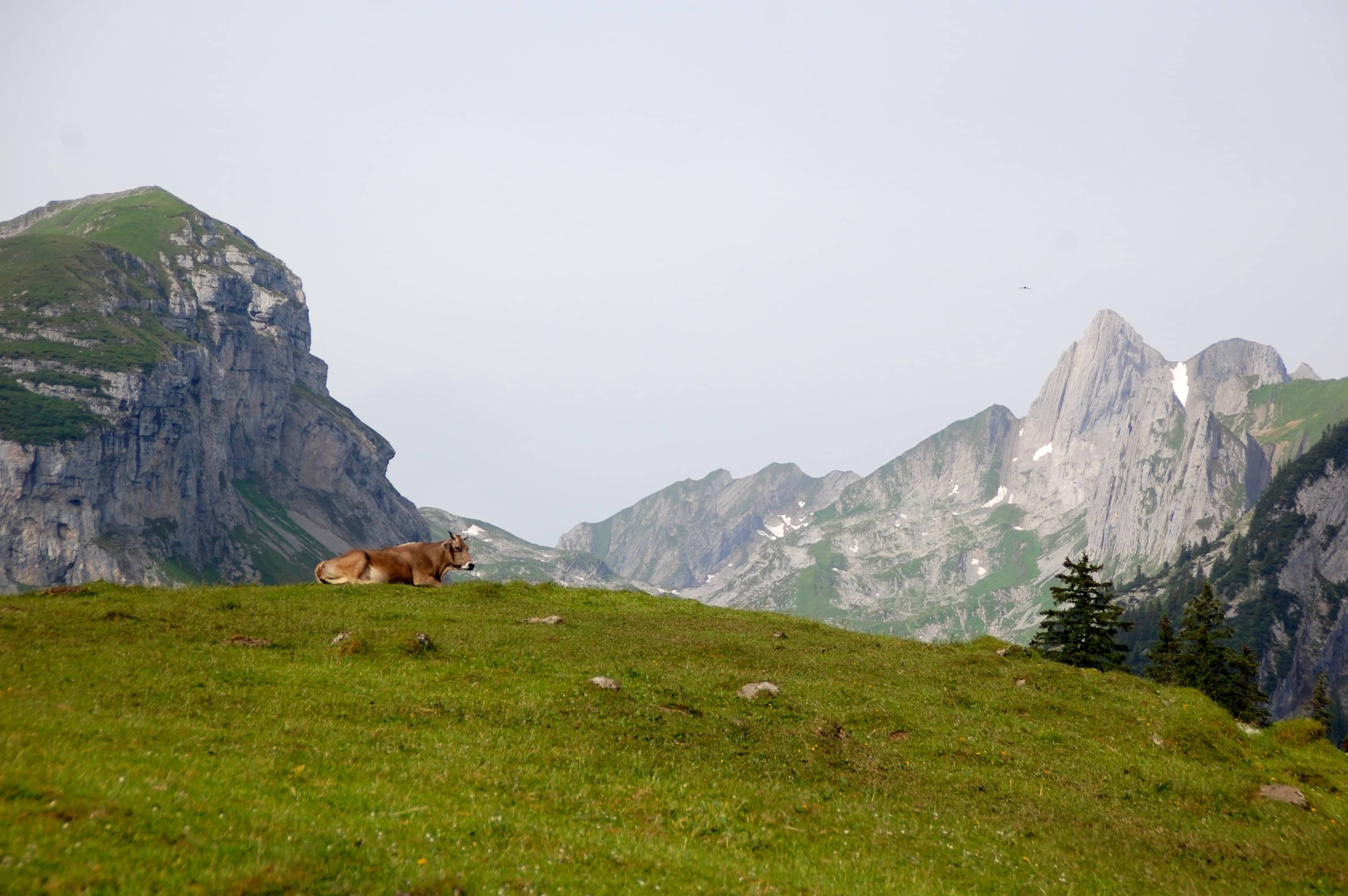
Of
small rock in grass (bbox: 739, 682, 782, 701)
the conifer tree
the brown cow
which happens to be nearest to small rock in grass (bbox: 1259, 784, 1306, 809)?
small rock in grass (bbox: 739, 682, 782, 701)

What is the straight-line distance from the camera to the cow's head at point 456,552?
48.0 metres

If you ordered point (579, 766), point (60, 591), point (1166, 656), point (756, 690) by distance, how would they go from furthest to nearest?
point (1166, 656) < point (60, 591) < point (756, 690) < point (579, 766)

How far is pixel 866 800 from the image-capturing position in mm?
23375

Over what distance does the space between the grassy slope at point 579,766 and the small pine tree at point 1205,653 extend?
1901 inches

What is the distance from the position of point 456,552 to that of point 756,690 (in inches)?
914

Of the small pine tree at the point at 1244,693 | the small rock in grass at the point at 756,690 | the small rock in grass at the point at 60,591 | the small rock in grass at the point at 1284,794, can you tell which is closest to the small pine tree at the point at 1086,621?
the small pine tree at the point at 1244,693

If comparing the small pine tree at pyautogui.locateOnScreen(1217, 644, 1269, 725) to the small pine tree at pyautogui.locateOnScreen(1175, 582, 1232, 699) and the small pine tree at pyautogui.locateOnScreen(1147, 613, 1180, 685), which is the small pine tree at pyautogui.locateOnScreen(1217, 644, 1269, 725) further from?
the small pine tree at pyautogui.locateOnScreen(1147, 613, 1180, 685)

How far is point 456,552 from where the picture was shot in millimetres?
48812

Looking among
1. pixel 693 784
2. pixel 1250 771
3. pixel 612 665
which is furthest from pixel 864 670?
pixel 693 784

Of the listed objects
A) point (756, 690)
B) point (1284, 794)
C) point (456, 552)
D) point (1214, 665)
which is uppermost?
point (456, 552)

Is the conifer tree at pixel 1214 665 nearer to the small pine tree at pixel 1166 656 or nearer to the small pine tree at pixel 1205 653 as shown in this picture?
the small pine tree at pixel 1205 653

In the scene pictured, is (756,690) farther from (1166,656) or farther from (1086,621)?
(1166,656)

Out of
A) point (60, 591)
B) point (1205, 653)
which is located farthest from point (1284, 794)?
point (1205, 653)

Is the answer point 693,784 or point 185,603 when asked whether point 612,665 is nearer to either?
point 693,784
